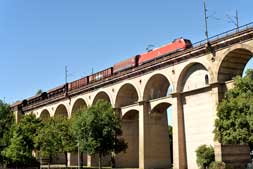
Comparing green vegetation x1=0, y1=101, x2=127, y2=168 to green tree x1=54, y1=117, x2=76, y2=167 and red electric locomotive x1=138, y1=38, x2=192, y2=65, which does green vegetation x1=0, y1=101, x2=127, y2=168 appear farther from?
red electric locomotive x1=138, y1=38, x2=192, y2=65

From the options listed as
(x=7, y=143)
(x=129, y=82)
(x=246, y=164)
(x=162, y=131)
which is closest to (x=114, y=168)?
(x=162, y=131)

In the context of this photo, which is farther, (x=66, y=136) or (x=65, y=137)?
(x=66, y=136)

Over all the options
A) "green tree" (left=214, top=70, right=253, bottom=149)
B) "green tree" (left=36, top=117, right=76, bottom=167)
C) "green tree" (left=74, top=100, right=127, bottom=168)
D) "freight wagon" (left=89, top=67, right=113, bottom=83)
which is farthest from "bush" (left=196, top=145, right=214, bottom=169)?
"freight wagon" (left=89, top=67, right=113, bottom=83)

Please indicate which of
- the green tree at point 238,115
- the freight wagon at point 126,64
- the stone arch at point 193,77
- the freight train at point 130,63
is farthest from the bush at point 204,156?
the freight wagon at point 126,64

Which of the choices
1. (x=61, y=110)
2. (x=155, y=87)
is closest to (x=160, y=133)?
(x=155, y=87)

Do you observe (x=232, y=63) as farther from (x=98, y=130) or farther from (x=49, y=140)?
(x=49, y=140)

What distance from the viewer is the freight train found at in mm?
49344

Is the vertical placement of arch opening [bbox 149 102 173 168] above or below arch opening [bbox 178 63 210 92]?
below

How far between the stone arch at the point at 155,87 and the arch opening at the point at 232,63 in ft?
39.1

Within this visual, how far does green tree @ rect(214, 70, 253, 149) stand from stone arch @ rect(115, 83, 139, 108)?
25.3 meters

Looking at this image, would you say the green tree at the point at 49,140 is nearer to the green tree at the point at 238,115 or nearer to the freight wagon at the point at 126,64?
the freight wagon at the point at 126,64

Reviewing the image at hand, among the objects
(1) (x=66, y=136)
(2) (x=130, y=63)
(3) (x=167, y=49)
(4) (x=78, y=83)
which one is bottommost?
(1) (x=66, y=136)

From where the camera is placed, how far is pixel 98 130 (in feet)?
158

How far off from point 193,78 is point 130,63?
48.6 feet
